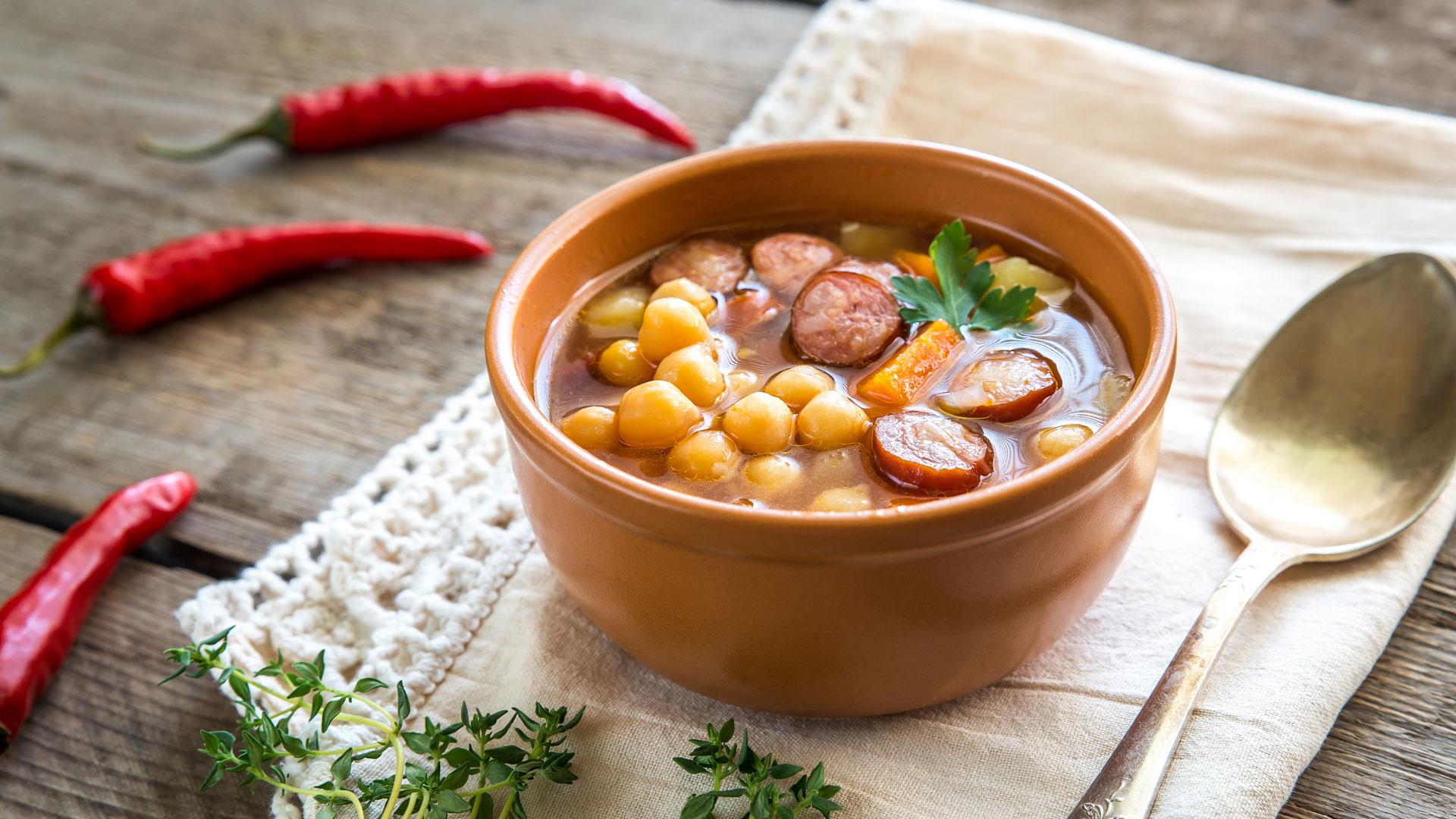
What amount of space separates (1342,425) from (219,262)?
1.97 m

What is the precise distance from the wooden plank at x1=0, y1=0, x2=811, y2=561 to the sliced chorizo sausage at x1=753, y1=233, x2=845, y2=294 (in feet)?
2.04

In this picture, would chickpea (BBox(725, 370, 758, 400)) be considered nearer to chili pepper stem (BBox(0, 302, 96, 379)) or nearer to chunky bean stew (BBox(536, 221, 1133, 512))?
chunky bean stew (BBox(536, 221, 1133, 512))

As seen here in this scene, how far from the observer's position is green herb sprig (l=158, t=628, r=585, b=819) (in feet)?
4.43

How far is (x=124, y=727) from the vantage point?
1.63 metres

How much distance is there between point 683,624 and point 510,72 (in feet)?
6.08

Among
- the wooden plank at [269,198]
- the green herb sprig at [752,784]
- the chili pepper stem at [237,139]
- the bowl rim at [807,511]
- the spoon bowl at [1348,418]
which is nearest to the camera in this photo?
the bowl rim at [807,511]

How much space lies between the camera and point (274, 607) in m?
1.67

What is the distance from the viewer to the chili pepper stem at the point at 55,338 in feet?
7.31

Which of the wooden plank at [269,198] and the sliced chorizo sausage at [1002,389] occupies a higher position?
the sliced chorizo sausage at [1002,389]

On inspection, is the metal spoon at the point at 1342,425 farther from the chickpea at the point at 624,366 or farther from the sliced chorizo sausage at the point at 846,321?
the chickpea at the point at 624,366

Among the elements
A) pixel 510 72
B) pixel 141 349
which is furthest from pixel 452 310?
pixel 510 72

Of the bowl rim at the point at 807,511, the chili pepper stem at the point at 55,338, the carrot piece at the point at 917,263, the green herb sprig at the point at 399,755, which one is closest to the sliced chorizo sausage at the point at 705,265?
the bowl rim at the point at 807,511

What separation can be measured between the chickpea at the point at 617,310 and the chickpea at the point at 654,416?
22cm

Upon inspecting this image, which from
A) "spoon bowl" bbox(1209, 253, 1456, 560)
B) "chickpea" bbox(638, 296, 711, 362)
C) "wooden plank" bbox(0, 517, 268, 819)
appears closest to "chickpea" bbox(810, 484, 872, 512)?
"chickpea" bbox(638, 296, 711, 362)
